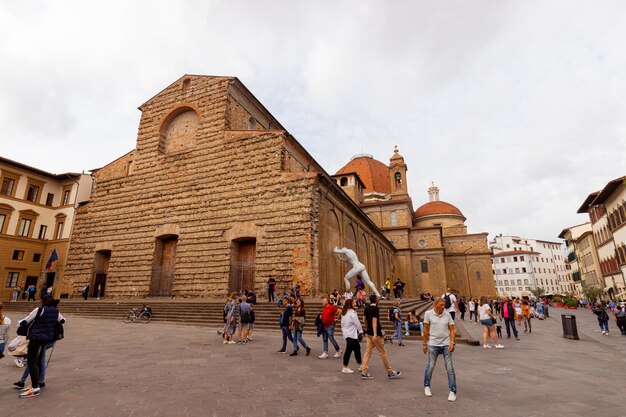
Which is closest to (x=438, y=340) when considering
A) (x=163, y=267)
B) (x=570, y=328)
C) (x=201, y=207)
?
(x=570, y=328)

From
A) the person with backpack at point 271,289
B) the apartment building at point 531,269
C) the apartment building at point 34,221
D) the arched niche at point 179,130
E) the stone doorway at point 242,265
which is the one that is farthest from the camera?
the apartment building at point 531,269

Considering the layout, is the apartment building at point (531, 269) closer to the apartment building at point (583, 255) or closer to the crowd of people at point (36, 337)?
the apartment building at point (583, 255)

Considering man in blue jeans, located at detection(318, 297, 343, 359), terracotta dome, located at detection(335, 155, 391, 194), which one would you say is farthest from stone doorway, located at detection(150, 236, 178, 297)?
terracotta dome, located at detection(335, 155, 391, 194)

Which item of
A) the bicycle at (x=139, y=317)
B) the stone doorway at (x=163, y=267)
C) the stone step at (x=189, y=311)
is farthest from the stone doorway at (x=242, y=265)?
the stone doorway at (x=163, y=267)

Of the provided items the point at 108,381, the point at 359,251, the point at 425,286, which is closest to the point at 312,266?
the point at 359,251

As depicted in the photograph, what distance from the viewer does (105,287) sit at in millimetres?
21406

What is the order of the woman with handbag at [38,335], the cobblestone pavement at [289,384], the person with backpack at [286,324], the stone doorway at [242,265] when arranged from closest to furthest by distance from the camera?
the cobblestone pavement at [289,384]
the woman with handbag at [38,335]
the person with backpack at [286,324]
the stone doorway at [242,265]

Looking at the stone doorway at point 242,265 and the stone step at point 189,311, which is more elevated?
the stone doorway at point 242,265

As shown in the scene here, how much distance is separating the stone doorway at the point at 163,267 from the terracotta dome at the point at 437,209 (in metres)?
38.9

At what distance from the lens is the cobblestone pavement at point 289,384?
4.41 metres

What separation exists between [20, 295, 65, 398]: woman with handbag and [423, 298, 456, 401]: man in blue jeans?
230 inches

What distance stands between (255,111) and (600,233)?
1356 inches

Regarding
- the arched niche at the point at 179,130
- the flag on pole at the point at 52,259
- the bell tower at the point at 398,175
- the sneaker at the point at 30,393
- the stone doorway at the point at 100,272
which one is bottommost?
the sneaker at the point at 30,393

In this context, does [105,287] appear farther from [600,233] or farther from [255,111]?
[600,233]
